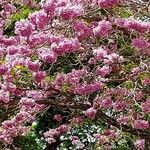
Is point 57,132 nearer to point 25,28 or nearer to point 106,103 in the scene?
point 106,103

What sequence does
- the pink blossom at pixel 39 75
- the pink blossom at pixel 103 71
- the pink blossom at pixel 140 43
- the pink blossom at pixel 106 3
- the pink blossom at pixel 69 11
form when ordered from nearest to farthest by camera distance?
the pink blossom at pixel 69 11
the pink blossom at pixel 106 3
the pink blossom at pixel 140 43
the pink blossom at pixel 39 75
the pink blossom at pixel 103 71

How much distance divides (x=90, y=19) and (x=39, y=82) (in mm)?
757

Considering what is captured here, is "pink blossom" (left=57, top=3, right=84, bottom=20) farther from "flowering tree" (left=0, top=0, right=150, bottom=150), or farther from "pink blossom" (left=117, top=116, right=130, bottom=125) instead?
"pink blossom" (left=117, top=116, right=130, bottom=125)

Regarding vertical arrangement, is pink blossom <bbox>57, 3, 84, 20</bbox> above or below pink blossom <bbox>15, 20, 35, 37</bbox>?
above

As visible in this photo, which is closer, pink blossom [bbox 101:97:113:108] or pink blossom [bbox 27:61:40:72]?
pink blossom [bbox 27:61:40:72]

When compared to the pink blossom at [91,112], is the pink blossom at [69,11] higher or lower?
higher

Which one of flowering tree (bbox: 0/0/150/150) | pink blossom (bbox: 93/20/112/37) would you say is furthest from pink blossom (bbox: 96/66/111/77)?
pink blossom (bbox: 93/20/112/37)

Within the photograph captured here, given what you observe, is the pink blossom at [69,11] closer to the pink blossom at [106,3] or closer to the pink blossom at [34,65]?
the pink blossom at [106,3]

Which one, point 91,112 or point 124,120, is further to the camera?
point 124,120

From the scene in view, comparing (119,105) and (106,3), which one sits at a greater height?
(106,3)

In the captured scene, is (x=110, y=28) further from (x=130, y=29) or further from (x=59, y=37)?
(x=59, y=37)

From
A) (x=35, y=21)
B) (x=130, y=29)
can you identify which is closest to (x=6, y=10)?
(x=35, y=21)

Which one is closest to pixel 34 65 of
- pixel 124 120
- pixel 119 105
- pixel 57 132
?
pixel 119 105

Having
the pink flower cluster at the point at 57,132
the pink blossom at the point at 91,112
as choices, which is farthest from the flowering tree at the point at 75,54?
the pink flower cluster at the point at 57,132
